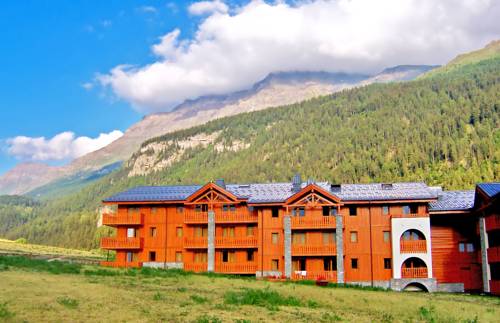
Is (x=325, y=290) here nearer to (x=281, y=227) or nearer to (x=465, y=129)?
(x=281, y=227)

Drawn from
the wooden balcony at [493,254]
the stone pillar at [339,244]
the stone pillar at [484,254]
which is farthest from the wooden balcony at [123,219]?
the wooden balcony at [493,254]

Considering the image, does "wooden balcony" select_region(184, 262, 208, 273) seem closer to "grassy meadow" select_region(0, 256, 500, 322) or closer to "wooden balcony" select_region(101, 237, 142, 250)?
"wooden balcony" select_region(101, 237, 142, 250)

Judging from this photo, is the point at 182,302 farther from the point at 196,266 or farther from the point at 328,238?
the point at 328,238

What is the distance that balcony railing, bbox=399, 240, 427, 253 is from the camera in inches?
2409

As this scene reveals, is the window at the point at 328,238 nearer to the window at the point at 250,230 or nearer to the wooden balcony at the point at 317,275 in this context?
the wooden balcony at the point at 317,275

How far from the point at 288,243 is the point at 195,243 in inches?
466

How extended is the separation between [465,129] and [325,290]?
172190mm

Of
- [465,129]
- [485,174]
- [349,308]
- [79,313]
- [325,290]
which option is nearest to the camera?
[79,313]

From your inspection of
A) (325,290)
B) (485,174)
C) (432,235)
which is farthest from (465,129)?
(325,290)

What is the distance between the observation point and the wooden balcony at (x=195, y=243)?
65562 millimetres

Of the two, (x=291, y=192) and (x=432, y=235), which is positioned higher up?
(x=291, y=192)

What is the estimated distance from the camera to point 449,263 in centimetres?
6166

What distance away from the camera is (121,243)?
66.9 meters

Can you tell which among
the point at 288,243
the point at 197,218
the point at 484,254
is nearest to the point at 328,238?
the point at 288,243
